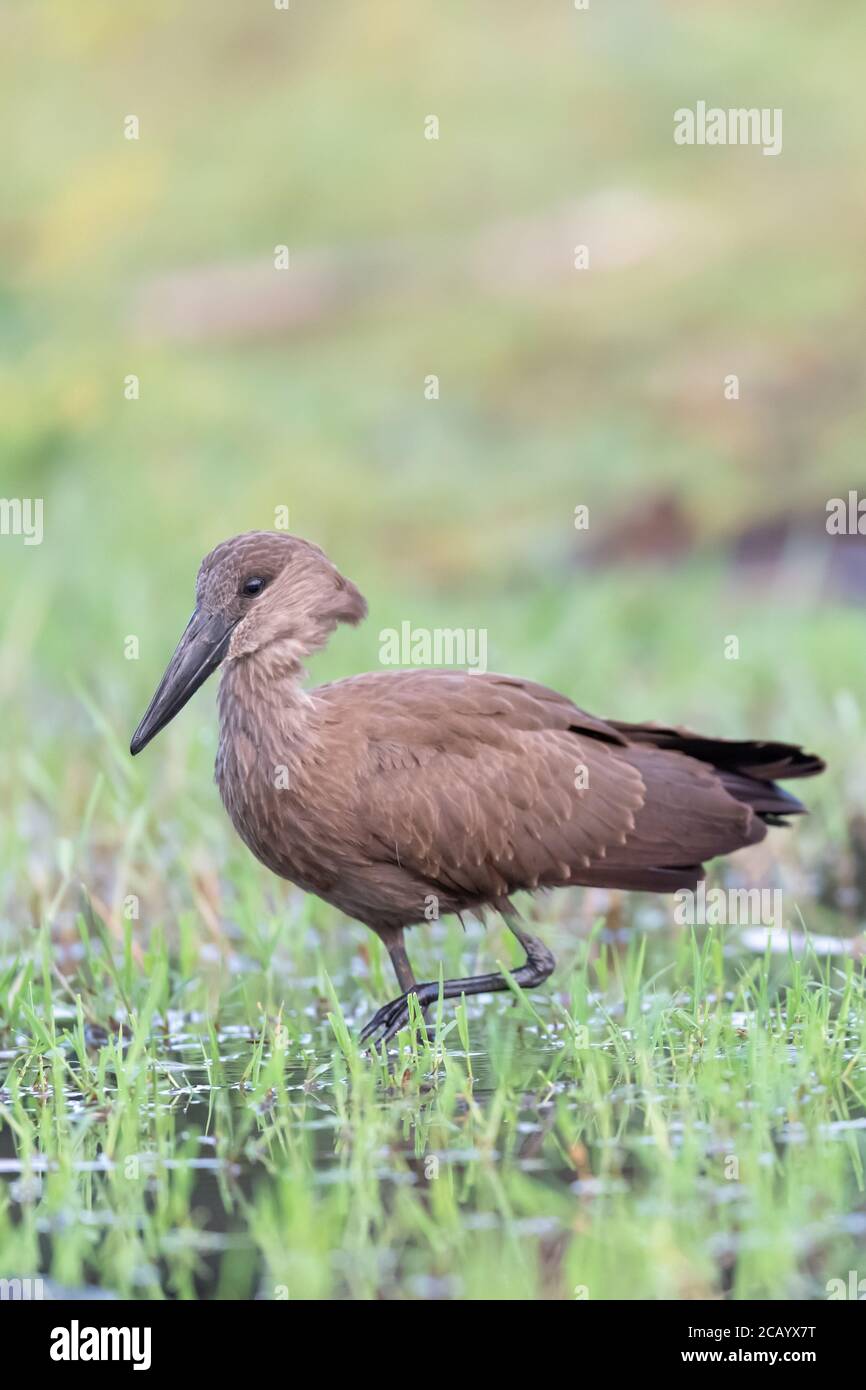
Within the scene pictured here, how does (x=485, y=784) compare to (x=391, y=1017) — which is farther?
(x=485, y=784)

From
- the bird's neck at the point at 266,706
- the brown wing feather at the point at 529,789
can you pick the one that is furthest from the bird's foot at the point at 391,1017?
the bird's neck at the point at 266,706

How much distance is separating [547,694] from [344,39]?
16.7 meters

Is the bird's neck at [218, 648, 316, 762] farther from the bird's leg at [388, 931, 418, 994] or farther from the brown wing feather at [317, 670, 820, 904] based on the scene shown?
the bird's leg at [388, 931, 418, 994]

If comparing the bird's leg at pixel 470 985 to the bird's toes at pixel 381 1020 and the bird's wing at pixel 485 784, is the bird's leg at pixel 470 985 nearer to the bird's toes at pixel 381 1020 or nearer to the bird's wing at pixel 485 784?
the bird's toes at pixel 381 1020

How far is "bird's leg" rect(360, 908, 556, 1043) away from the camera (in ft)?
20.3

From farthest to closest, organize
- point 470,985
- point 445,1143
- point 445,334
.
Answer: point 445,334, point 470,985, point 445,1143

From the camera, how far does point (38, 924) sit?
25.3ft

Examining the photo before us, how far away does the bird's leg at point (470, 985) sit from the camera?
6199 millimetres

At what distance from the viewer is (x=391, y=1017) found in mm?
6223

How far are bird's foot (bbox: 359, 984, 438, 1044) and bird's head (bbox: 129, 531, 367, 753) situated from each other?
103 cm

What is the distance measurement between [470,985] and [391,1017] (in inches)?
11.5

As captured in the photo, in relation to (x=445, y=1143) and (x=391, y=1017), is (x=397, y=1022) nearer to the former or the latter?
(x=391, y=1017)

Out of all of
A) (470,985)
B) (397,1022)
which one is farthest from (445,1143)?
(470,985)
